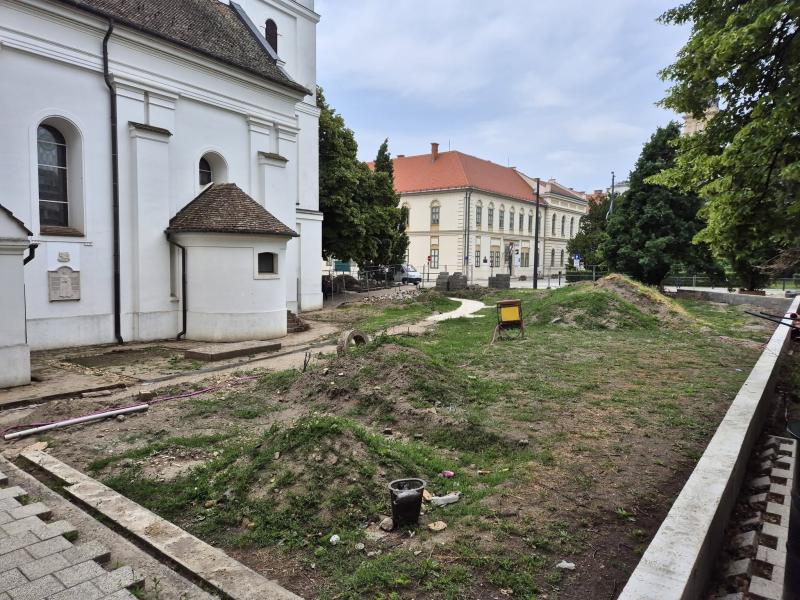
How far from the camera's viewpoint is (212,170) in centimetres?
1730

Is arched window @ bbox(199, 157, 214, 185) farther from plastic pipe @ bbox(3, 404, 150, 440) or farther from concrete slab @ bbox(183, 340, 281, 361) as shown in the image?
plastic pipe @ bbox(3, 404, 150, 440)

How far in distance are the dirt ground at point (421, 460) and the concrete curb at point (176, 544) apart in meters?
0.19

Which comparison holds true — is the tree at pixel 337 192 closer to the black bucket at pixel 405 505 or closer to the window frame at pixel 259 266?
the window frame at pixel 259 266

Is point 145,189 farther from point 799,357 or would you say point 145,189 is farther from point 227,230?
point 799,357

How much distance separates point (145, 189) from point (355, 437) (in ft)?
39.3

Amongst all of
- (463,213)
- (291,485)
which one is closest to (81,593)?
(291,485)

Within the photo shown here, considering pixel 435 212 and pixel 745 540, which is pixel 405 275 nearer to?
pixel 435 212

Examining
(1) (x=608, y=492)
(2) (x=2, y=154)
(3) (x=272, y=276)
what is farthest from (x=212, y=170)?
(1) (x=608, y=492)

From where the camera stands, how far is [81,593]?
10.2ft

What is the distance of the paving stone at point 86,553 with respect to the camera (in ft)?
11.4

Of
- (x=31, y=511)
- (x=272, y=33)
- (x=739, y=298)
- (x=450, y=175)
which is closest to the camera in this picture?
(x=31, y=511)

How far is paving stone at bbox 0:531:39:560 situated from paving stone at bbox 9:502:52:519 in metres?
0.30

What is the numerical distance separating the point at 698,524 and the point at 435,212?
55798mm

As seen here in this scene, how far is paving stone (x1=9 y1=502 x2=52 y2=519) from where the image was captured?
4.11 metres
